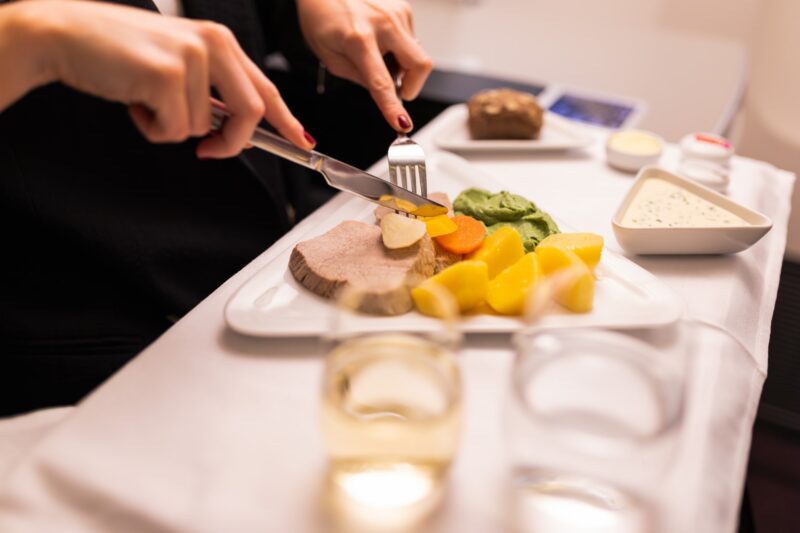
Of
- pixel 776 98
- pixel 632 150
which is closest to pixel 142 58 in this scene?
pixel 632 150

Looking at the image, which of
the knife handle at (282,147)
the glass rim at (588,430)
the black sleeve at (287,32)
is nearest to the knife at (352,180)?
the knife handle at (282,147)

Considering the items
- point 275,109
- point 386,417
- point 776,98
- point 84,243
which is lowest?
point 776,98

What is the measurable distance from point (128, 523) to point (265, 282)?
1.04 feet

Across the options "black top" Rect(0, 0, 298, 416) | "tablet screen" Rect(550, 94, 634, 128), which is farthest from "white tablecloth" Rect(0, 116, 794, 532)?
"tablet screen" Rect(550, 94, 634, 128)

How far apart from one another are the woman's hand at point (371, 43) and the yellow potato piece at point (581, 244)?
0.33m

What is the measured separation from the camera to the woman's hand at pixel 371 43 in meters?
1.06

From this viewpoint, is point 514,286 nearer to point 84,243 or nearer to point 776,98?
point 84,243

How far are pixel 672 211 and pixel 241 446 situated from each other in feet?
2.20

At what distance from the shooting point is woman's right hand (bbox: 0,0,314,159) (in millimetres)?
662

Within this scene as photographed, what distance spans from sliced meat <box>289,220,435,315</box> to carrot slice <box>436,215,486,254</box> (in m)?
0.03

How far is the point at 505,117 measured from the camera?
1.21 metres

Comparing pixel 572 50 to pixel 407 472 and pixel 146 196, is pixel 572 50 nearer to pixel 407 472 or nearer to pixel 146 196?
pixel 146 196

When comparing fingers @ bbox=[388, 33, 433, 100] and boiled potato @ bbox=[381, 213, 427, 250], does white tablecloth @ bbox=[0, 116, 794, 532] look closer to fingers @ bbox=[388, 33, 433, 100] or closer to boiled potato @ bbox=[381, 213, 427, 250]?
boiled potato @ bbox=[381, 213, 427, 250]

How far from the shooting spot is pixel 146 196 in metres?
1.09
